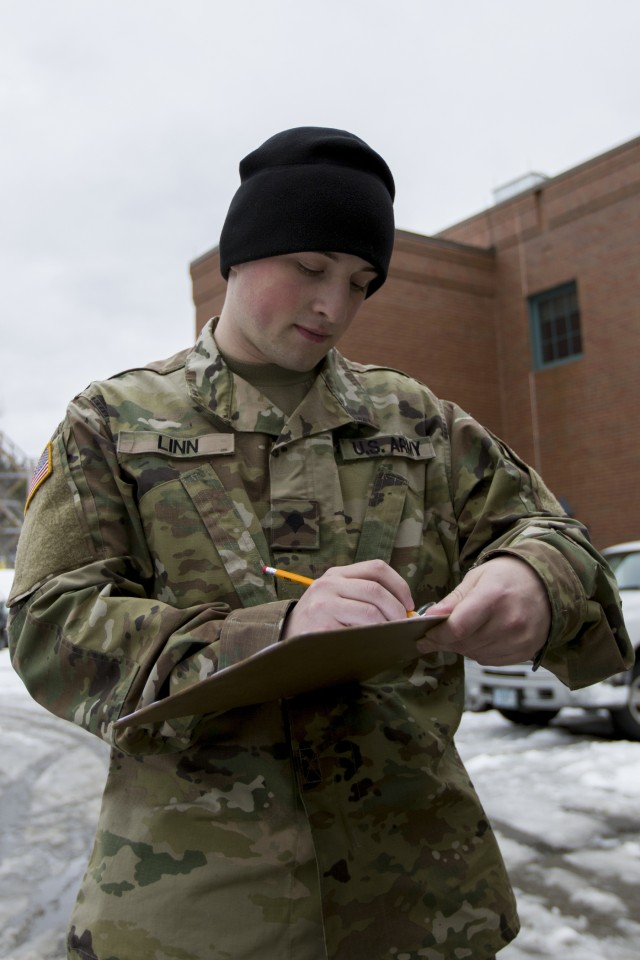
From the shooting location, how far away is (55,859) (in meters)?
4.36

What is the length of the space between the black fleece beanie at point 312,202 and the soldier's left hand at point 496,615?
2.10 ft

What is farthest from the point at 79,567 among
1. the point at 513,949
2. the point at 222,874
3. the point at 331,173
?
the point at 513,949

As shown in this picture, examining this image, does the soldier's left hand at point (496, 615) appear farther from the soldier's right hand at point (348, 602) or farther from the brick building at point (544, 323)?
the brick building at point (544, 323)

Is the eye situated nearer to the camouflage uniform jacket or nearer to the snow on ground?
the camouflage uniform jacket

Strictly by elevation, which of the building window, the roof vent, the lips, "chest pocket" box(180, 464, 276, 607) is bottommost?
"chest pocket" box(180, 464, 276, 607)

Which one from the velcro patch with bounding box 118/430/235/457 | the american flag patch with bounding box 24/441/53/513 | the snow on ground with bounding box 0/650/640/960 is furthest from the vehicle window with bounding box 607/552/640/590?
the american flag patch with bounding box 24/441/53/513

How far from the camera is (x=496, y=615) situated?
1.25 meters

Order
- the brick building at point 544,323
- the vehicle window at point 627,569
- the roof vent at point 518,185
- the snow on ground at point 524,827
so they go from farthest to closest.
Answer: the roof vent at point 518,185 → the brick building at point 544,323 → the vehicle window at point 627,569 → the snow on ground at point 524,827

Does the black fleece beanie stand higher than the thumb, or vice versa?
the black fleece beanie

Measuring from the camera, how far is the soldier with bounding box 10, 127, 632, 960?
4.17ft

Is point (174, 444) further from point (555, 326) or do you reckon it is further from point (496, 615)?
point (555, 326)

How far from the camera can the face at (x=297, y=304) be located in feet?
5.05

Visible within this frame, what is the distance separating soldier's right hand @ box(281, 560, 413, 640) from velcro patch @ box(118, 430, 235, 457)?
0.41 m

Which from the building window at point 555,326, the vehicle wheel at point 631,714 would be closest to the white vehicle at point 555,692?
the vehicle wheel at point 631,714
